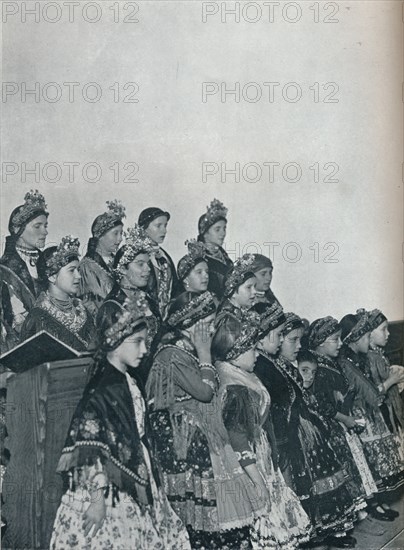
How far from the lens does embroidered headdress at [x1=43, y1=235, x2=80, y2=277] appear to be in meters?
5.96

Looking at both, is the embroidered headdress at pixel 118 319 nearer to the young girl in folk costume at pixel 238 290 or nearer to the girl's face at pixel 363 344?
the young girl in folk costume at pixel 238 290

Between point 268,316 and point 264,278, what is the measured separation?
0.27m

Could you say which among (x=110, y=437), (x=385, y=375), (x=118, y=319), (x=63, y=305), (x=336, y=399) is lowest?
(x=110, y=437)

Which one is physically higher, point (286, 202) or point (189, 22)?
point (189, 22)

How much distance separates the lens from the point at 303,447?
605 cm

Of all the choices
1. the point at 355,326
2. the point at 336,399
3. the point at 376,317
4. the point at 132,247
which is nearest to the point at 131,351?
the point at 132,247

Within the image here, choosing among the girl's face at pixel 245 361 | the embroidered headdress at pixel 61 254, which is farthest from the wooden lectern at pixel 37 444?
the girl's face at pixel 245 361

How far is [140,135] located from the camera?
6148 mm

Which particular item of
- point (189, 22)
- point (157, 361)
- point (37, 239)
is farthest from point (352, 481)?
point (189, 22)

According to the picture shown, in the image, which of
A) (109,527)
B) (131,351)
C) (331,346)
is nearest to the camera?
(109,527)

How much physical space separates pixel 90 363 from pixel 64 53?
220 centimetres

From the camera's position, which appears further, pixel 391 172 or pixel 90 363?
pixel 391 172

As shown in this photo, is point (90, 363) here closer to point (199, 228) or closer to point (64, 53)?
point (199, 228)

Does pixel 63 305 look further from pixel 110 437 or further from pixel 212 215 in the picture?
pixel 212 215
